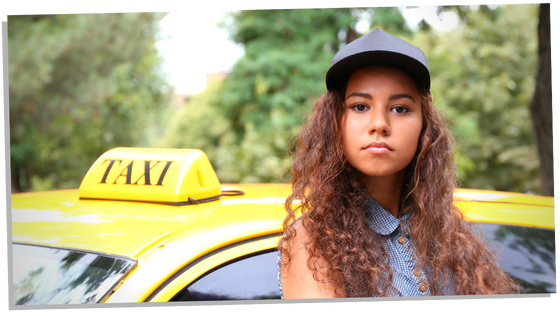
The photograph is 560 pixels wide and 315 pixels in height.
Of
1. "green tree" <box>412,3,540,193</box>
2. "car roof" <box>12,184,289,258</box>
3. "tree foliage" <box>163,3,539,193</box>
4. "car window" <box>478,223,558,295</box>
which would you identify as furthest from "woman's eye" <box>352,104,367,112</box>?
"green tree" <box>412,3,540,193</box>

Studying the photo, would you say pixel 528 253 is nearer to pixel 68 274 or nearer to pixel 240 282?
pixel 240 282

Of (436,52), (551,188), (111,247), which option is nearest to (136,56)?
(111,247)

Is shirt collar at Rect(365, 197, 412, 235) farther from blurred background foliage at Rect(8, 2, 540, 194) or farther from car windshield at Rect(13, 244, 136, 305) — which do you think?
car windshield at Rect(13, 244, 136, 305)

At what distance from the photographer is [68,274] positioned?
1.34 m

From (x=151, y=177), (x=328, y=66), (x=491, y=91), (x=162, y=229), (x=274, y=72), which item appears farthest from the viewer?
(x=491, y=91)

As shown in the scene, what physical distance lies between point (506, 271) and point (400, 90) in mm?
1022

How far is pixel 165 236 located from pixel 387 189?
0.76 m

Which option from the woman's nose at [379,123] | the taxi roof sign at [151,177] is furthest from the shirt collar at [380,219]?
the taxi roof sign at [151,177]

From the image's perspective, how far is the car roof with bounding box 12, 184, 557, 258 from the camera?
1.38 meters

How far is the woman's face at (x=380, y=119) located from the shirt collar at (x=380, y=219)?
120 mm

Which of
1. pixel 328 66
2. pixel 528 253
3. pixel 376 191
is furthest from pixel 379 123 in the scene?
pixel 328 66

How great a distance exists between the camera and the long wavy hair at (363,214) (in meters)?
1.32

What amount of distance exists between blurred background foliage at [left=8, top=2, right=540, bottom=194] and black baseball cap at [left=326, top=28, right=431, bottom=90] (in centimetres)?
30

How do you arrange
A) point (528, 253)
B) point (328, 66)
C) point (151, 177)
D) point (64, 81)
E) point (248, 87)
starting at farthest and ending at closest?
1. point (248, 87)
2. point (328, 66)
3. point (64, 81)
4. point (528, 253)
5. point (151, 177)
